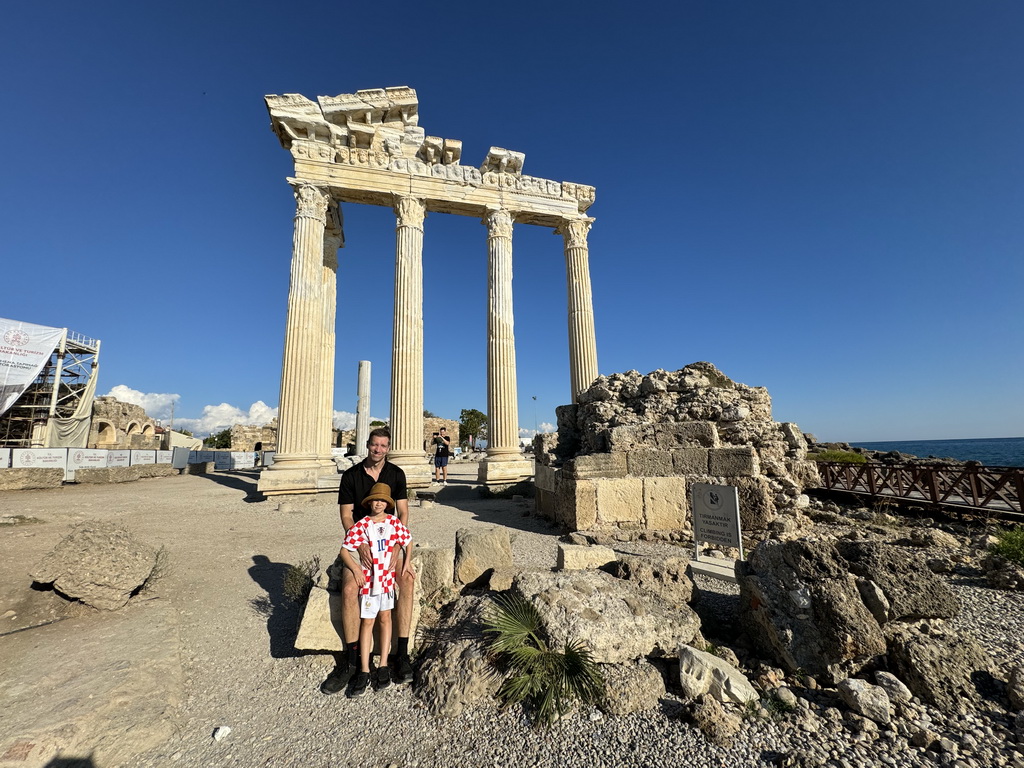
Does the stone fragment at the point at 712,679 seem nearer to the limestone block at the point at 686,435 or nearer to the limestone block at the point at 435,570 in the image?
the limestone block at the point at 435,570

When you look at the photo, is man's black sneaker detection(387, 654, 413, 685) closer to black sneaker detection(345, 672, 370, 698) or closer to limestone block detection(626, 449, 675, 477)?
black sneaker detection(345, 672, 370, 698)

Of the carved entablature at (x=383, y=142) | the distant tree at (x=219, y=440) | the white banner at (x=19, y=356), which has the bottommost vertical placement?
the distant tree at (x=219, y=440)

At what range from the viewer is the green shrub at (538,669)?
269cm

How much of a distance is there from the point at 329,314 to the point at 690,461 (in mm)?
13570

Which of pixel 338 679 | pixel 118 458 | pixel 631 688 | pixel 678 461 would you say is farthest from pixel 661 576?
pixel 118 458

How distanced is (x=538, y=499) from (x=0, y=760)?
304 inches

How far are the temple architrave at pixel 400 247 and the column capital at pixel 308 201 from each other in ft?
0.11

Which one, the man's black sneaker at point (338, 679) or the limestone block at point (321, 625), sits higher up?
the limestone block at point (321, 625)

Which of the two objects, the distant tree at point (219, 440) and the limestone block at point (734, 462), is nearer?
the limestone block at point (734, 462)

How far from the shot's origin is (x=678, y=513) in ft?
23.3

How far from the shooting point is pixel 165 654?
346cm

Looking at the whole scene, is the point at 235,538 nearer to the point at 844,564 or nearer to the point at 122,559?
the point at 122,559

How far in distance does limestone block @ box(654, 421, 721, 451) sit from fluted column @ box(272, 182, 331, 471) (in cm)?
1028

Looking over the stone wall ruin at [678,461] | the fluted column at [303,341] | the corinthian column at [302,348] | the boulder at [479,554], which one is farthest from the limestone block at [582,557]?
the fluted column at [303,341]
